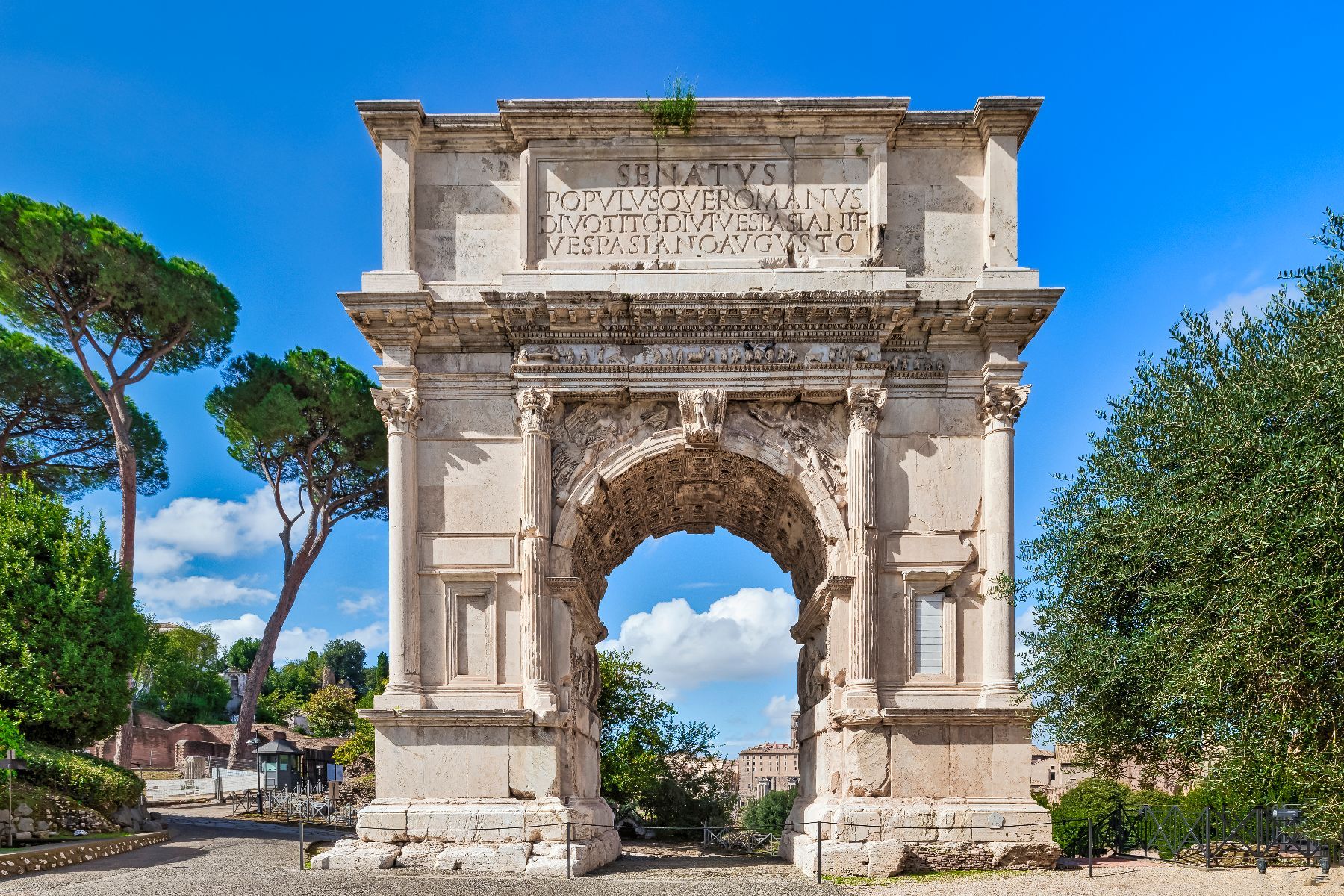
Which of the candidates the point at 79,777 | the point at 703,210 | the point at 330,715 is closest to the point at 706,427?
the point at 703,210

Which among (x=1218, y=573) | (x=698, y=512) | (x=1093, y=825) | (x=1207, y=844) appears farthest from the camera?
(x=698, y=512)

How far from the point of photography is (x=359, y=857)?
469 inches

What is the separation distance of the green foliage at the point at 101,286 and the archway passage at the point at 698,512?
472 inches

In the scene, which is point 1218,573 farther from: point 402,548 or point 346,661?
point 346,661

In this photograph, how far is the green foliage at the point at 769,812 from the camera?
2802 cm

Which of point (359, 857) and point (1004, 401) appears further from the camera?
point (1004, 401)

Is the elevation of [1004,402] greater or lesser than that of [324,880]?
greater

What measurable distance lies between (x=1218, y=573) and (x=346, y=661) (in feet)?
203

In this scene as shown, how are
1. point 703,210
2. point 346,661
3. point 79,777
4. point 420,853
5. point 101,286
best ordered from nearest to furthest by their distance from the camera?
point 420,853 → point 703,210 → point 79,777 → point 101,286 → point 346,661

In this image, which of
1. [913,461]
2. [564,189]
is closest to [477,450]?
[564,189]

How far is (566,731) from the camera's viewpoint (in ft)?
42.2

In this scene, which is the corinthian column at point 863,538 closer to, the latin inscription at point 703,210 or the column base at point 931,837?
the column base at point 931,837

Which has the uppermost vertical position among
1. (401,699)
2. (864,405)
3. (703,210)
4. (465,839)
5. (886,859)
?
(703,210)

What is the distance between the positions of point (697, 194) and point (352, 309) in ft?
14.6
